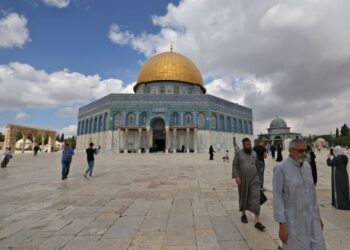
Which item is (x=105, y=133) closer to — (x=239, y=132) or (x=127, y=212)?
(x=239, y=132)

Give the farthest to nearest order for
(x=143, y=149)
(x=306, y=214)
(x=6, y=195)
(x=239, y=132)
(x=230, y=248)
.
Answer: (x=239, y=132)
(x=143, y=149)
(x=6, y=195)
(x=230, y=248)
(x=306, y=214)

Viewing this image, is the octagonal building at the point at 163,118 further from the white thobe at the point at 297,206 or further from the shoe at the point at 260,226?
the white thobe at the point at 297,206

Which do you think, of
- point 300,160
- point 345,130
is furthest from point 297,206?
point 345,130

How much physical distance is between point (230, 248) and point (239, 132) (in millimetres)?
37786

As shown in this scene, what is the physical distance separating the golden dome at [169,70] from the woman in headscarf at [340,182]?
33.0m

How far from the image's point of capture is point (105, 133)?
3388cm

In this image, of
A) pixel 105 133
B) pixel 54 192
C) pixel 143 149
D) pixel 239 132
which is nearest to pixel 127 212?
pixel 54 192

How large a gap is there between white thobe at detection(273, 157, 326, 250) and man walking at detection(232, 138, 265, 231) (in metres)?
1.55

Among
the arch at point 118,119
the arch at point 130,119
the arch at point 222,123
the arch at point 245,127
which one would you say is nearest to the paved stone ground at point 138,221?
the arch at point 130,119

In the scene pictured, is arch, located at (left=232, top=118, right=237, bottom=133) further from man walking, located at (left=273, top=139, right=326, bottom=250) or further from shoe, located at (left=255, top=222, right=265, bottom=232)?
man walking, located at (left=273, top=139, right=326, bottom=250)

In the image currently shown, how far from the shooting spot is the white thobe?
1818 millimetres

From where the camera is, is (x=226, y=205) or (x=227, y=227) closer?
(x=227, y=227)

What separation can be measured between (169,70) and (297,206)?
35967 mm

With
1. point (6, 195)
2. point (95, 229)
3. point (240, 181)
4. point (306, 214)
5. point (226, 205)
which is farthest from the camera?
point (6, 195)
